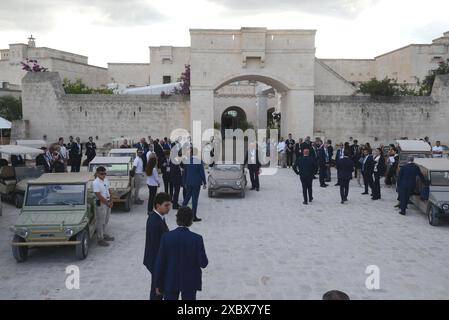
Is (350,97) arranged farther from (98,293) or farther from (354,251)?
(98,293)

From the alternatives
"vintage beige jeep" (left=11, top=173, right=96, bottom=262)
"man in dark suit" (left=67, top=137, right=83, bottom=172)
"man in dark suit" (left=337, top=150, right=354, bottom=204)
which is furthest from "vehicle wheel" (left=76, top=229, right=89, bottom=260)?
"man in dark suit" (left=67, top=137, right=83, bottom=172)

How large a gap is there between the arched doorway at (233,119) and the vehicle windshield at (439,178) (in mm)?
31417

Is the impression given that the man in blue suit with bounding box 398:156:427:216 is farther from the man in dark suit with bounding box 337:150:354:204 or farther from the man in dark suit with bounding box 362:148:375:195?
the man in dark suit with bounding box 362:148:375:195

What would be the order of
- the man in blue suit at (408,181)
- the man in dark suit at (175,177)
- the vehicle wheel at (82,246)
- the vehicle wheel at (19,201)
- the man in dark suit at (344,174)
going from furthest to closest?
the man in dark suit at (344,174)
the vehicle wheel at (19,201)
the man in dark suit at (175,177)
the man in blue suit at (408,181)
the vehicle wheel at (82,246)

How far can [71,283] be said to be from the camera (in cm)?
771

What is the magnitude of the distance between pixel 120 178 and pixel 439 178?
867 centimetres

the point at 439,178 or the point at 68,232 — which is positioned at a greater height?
the point at 439,178

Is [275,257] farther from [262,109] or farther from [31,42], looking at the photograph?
[31,42]

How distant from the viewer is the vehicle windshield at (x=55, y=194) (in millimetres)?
9688

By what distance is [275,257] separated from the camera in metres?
9.13

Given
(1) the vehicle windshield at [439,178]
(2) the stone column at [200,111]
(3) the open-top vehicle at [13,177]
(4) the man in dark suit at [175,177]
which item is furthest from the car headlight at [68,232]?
(2) the stone column at [200,111]

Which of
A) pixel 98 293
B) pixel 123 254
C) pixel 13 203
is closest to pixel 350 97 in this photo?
pixel 13 203

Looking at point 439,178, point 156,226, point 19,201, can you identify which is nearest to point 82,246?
point 156,226

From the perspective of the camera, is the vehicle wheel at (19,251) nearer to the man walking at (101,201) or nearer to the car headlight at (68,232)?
the car headlight at (68,232)
